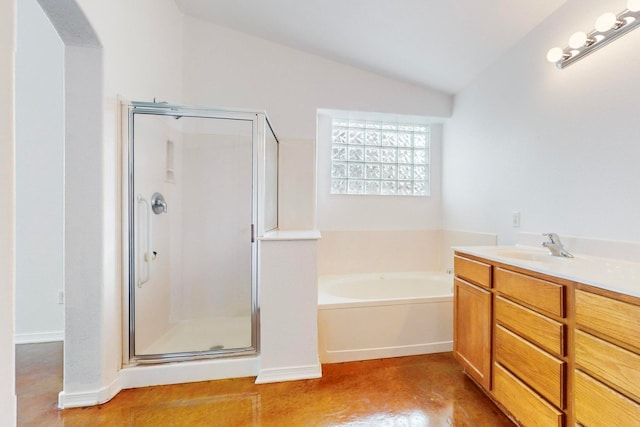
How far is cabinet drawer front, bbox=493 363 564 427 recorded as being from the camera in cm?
119

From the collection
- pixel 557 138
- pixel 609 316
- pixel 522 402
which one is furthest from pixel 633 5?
pixel 522 402

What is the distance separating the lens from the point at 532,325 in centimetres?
130

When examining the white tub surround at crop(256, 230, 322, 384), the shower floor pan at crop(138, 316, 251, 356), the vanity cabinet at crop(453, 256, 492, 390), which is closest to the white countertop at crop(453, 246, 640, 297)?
the vanity cabinet at crop(453, 256, 492, 390)

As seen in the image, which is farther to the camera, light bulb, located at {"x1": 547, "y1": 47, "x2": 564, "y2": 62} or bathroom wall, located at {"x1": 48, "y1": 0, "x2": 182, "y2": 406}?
light bulb, located at {"x1": 547, "y1": 47, "x2": 564, "y2": 62}

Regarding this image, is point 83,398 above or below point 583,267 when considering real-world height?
below

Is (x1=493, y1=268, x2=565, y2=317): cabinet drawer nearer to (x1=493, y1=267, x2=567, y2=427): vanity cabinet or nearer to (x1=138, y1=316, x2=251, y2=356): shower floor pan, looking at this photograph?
(x1=493, y1=267, x2=567, y2=427): vanity cabinet

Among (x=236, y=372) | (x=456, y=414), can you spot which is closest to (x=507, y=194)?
(x=456, y=414)

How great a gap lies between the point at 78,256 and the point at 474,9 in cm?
293

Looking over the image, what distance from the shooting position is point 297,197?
9.19ft

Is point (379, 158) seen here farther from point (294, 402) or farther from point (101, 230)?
point (101, 230)

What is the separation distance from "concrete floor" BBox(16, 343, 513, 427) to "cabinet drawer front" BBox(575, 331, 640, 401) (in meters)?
0.71

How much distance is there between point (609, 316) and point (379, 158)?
8.00 feet

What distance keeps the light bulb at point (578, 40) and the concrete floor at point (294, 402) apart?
2.13 m

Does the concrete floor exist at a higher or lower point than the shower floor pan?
lower
